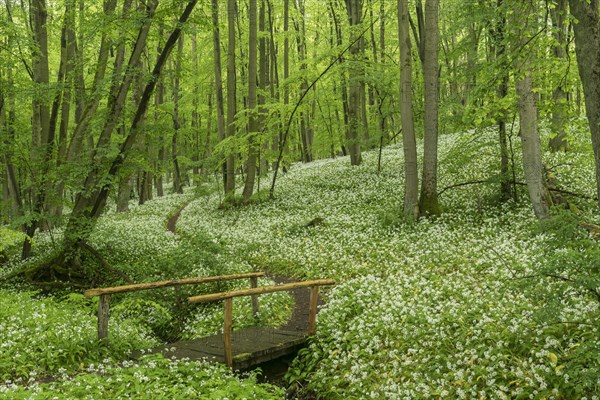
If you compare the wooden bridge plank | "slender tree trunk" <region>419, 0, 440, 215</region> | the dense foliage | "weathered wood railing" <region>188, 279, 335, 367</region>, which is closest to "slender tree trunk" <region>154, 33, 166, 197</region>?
the dense foliage

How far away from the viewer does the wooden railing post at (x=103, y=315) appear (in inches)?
315

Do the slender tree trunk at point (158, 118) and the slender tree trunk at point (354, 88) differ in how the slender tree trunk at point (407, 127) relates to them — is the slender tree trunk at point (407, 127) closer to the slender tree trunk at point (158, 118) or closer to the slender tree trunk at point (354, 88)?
the slender tree trunk at point (354, 88)

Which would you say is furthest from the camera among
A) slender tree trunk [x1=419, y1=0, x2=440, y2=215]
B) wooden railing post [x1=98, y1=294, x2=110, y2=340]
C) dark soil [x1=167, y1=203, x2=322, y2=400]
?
slender tree trunk [x1=419, y1=0, x2=440, y2=215]

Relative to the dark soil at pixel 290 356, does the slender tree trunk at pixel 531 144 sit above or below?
above

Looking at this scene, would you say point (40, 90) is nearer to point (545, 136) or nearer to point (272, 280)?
point (272, 280)

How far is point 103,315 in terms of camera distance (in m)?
8.10

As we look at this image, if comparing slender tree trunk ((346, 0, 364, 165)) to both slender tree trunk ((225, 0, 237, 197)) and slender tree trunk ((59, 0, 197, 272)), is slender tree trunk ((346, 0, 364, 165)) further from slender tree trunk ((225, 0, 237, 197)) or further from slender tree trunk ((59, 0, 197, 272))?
slender tree trunk ((59, 0, 197, 272))

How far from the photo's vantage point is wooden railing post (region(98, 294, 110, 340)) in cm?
799

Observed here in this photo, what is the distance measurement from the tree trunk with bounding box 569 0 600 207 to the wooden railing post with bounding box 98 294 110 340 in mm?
7737

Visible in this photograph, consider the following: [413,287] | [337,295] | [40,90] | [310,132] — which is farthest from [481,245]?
[310,132]

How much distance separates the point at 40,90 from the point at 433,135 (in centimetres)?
1179

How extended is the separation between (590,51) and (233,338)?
7.57 metres

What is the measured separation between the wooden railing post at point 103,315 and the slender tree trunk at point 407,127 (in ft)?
31.9

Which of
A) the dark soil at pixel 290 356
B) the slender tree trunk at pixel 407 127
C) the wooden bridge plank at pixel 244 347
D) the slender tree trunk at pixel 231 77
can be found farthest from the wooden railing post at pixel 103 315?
the slender tree trunk at pixel 231 77
